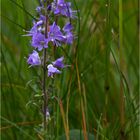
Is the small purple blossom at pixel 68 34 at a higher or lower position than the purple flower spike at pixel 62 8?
lower

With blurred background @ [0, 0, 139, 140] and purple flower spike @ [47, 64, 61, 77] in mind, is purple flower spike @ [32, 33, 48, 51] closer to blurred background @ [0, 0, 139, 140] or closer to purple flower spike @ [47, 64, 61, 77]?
purple flower spike @ [47, 64, 61, 77]

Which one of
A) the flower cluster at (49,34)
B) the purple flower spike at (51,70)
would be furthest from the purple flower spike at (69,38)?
the purple flower spike at (51,70)

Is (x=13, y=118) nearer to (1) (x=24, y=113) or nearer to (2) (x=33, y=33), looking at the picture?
(1) (x=24, y=113)

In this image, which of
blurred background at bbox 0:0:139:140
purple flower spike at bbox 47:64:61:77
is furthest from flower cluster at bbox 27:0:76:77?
blurred background at bbox 0:0:139:140

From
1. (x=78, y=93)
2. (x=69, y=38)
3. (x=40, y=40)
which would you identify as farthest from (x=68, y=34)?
(x=78, y=93)

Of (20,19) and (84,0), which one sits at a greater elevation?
(84,0)

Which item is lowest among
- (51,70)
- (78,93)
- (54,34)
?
(78,93)

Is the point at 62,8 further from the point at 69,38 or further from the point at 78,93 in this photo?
the point at 78,93

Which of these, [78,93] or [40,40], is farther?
[78,93]

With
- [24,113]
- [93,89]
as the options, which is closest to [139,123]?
[93,89]

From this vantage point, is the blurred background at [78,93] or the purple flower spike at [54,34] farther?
the blurred background at [78,93]

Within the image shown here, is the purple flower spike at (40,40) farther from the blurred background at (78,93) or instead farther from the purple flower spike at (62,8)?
the blurred background at (78,93)
